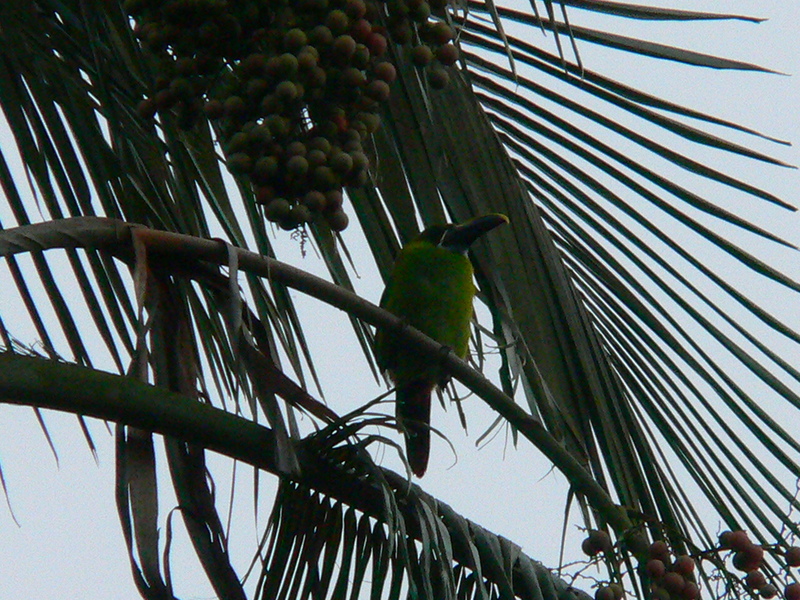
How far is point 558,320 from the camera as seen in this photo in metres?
1.91

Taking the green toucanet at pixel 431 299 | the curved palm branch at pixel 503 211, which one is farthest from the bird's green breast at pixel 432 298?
the curved palm branch at pixel 503 211

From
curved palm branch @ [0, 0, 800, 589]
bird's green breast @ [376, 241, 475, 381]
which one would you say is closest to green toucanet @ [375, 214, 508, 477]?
bird's green breast @ [376, 241, 475, 381]

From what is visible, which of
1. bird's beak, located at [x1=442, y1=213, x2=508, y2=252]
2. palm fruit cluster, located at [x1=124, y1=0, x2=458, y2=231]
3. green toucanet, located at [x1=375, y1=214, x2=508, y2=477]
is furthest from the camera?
green toucanet, located at [x1=375, y1=214, x2=508, y2=477]

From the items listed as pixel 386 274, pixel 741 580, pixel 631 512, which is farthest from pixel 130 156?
pixel 741 580

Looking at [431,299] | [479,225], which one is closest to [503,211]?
[479,225]

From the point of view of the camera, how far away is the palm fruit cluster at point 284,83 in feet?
4.48

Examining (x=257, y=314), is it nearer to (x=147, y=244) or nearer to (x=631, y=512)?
(x=147, y=244)

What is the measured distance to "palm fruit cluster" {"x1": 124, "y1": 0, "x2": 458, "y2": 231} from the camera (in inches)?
53.8

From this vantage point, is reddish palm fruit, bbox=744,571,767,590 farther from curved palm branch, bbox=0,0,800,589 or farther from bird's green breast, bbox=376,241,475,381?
bird's green breast, bbox=376,241,475,381

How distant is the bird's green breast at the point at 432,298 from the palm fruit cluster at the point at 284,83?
1.75m

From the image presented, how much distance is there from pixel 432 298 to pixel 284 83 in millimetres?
1964

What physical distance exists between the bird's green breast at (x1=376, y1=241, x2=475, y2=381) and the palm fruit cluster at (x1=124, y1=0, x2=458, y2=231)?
175 centimetres

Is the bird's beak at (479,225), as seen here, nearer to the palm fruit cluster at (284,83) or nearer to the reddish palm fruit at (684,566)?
the palm fruit cluster at (284,83)

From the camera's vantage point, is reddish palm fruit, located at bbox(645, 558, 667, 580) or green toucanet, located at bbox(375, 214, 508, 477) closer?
reddish palm fruit, located at bbox(645, 558, 667, 580)
